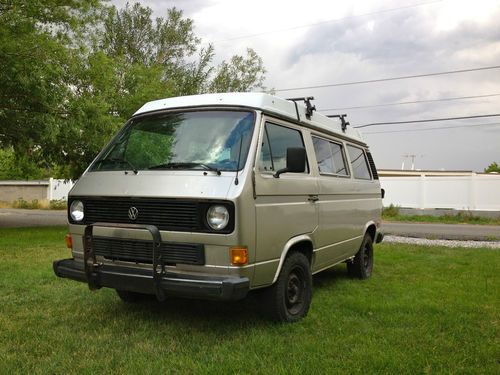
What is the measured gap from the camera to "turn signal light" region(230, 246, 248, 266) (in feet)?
13.8

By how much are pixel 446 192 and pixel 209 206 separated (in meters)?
21.7

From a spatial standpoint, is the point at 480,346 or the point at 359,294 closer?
the point at 480,346

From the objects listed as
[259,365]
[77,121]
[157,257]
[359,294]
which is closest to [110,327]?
[157,257]

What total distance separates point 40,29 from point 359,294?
442 inches

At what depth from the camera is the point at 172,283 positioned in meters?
4.24

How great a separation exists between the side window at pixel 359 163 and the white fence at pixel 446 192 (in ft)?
54.5

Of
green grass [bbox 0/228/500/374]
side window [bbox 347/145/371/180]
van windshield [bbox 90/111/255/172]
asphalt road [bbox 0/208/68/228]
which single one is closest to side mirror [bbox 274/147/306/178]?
van windshield [bbox 90/111/255/172]

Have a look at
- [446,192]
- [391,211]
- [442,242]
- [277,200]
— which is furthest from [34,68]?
[446,192]

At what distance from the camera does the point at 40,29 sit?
1334 cm

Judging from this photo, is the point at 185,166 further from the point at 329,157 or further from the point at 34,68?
the point at 34,68

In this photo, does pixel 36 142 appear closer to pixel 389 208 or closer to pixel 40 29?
pixel 40 29

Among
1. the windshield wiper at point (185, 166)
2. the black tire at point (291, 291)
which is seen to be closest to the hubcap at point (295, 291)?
the black tire at point (291, 291)

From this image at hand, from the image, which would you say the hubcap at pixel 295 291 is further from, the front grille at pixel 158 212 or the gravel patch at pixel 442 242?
the gravel patch at pixel 442 242

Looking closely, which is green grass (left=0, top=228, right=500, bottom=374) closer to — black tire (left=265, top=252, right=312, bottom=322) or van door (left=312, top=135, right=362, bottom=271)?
black tire (left=265, top=252, right=312, bottom=322)
